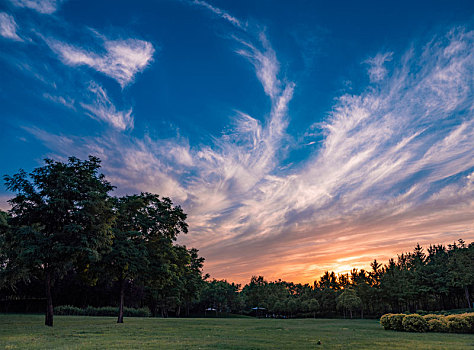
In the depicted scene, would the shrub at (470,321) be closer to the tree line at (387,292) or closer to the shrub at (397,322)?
the shrub at (397,322)

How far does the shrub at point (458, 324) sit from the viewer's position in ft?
76.6

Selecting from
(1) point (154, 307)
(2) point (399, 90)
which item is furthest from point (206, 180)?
(1) point (154, 307)

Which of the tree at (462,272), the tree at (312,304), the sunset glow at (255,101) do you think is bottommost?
the tree at (312,304)

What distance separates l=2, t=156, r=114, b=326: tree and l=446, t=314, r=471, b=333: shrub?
27.9 metres

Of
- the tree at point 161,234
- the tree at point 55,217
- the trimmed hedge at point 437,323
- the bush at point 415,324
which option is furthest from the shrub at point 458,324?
the tree at point 55,217

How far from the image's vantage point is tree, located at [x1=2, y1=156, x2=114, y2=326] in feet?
74.2

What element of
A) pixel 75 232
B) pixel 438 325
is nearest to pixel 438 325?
pixel 438 325

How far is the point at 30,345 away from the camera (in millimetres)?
12734

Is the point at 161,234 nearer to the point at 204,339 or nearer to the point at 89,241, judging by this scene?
the point at 89,241

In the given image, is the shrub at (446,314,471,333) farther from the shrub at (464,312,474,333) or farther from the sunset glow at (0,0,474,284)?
the sunset glow at (0,0,474,284)

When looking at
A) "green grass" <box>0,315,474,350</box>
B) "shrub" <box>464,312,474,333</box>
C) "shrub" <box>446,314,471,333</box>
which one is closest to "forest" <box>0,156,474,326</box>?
"green grass" <box>0,315,474,350</box>

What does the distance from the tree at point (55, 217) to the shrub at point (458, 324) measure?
91.5ft

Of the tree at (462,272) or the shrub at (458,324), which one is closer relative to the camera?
the shrub at (458,324)

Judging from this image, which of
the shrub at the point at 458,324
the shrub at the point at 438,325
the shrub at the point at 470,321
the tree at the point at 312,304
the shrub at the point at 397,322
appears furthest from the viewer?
the tree at the point at 312,304
